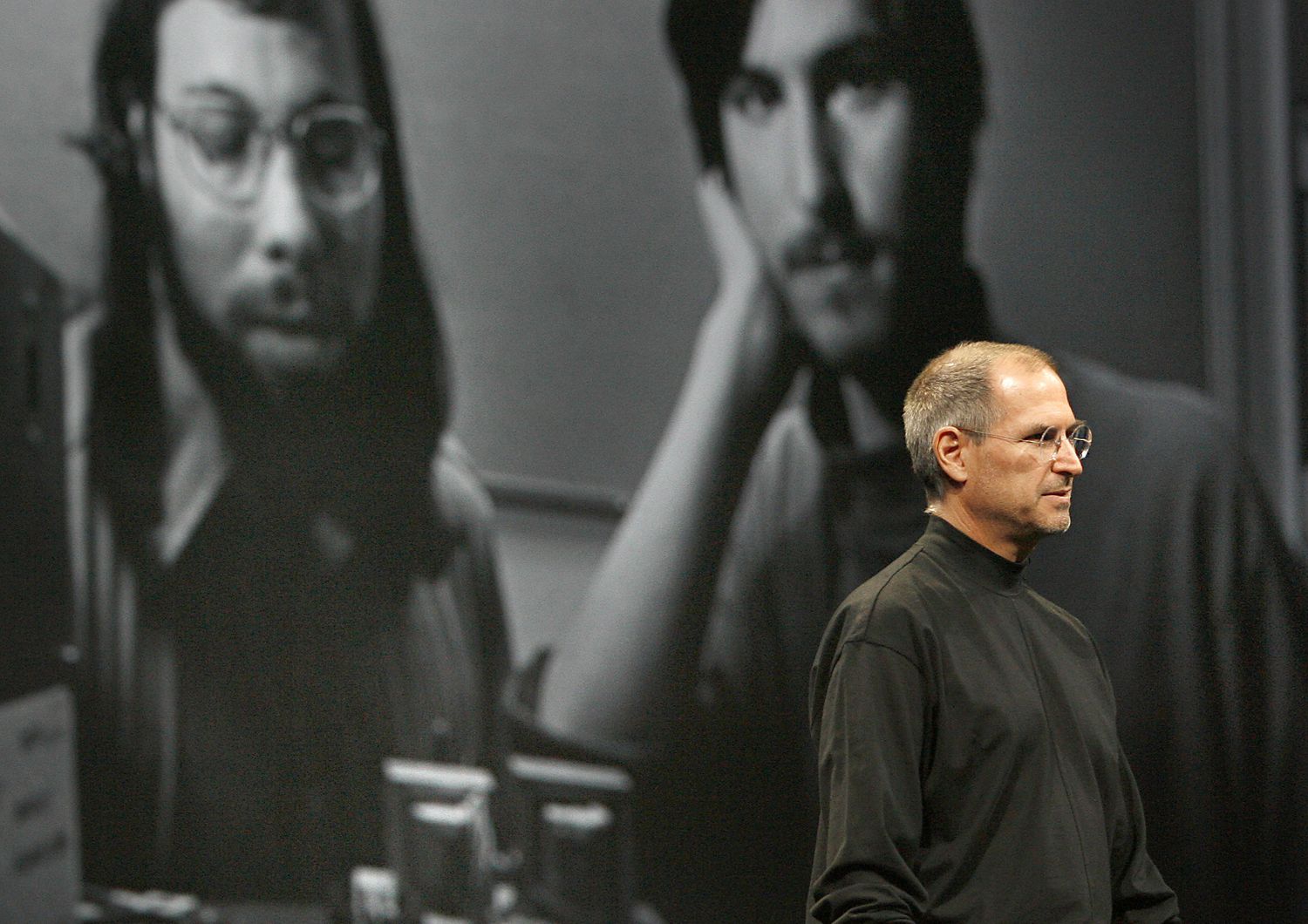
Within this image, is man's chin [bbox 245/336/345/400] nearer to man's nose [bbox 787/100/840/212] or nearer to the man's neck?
man's nose [bbox 787/100/840/212]

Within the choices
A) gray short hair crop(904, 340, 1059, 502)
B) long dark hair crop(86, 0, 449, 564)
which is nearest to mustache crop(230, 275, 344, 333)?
long dark hair crop(86, 0, 449, 564)

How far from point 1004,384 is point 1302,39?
6.96ft

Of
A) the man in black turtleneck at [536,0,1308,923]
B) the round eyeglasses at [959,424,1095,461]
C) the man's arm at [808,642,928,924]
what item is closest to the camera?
the man's arm at [808,642,928,924]

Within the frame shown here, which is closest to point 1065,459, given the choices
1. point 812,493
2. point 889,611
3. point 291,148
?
point 889,611

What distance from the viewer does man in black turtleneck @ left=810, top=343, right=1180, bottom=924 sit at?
49.4 inches

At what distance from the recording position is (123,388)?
348 cm

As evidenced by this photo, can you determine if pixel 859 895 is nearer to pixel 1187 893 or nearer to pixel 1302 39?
pixel 1187 893

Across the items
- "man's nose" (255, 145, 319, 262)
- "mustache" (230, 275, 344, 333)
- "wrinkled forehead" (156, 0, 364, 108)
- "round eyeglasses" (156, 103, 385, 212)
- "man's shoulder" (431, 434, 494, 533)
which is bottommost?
"man's shoulder" (431, 434, 494, 533)

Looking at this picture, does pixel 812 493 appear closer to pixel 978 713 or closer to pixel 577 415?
pixel 577 415

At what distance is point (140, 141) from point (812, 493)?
6.53ft

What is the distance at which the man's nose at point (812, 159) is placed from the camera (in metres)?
3.19

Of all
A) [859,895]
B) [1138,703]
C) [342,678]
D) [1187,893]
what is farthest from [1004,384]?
[342,678]

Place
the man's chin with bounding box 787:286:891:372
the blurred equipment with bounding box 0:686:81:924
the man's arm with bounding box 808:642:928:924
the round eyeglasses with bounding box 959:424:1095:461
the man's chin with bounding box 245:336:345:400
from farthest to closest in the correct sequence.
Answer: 1. the man's chin with bounding box 245:336:345:400
2. the blurred equipment with bounding box 0:686:81:924
3. the man's chin with bounding box 787:286:891:372
4. the round eyeglasses with bounding box 959:424:1095:461
5. the man's arm with bounding box 808:642:928:924

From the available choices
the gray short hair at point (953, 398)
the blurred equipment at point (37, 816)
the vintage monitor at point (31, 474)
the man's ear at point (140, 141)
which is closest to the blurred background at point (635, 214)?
the vintage monitor at point (31, 474)
